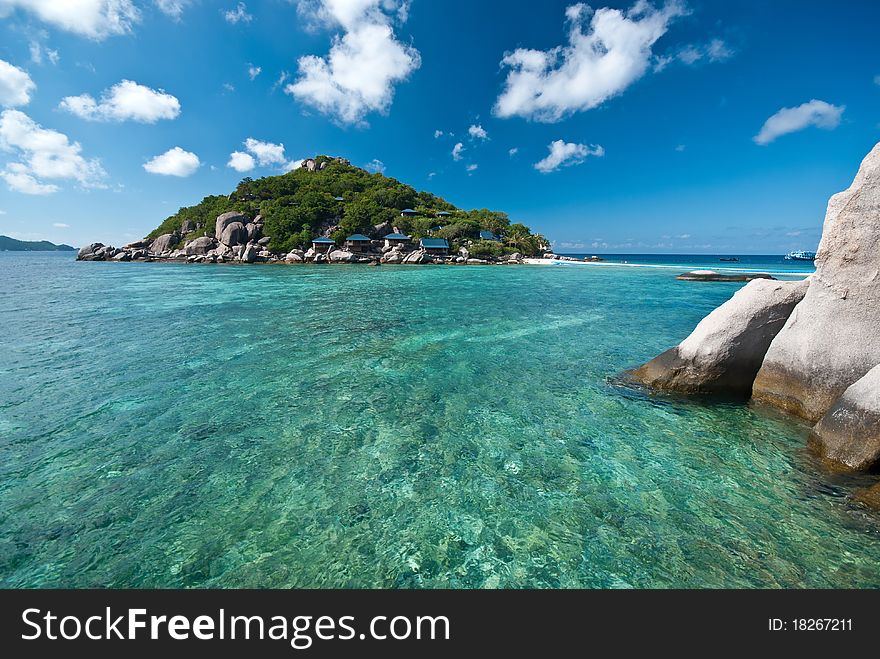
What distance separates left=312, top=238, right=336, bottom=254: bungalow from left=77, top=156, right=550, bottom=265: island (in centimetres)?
20

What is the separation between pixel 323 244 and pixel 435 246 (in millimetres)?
23447

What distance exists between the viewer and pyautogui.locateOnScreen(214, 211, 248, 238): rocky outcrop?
76.2 metres

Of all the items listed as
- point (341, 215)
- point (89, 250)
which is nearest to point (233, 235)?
point (341, 215)

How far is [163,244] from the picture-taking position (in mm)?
83125

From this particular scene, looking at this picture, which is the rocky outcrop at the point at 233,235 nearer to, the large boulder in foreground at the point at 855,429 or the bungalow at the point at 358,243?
the bungalow at the point at 358,243

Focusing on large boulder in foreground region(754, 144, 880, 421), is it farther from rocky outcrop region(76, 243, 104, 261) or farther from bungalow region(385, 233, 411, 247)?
rocky outcrop region(76, 243, 104, 261)

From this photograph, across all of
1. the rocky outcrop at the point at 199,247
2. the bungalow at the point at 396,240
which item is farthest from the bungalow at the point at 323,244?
the rocky outcrop at the point at 199,247

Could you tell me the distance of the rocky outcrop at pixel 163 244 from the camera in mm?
82656

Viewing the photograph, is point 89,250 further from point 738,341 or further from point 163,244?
point 738,341

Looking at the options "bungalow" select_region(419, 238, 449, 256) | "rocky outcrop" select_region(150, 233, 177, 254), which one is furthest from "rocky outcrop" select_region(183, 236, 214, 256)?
"bungalow" select_region(419, 238, 449, 256)

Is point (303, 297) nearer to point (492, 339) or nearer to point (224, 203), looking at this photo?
point (492, 339)

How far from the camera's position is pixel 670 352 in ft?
27.3

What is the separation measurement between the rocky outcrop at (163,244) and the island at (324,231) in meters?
0.19
